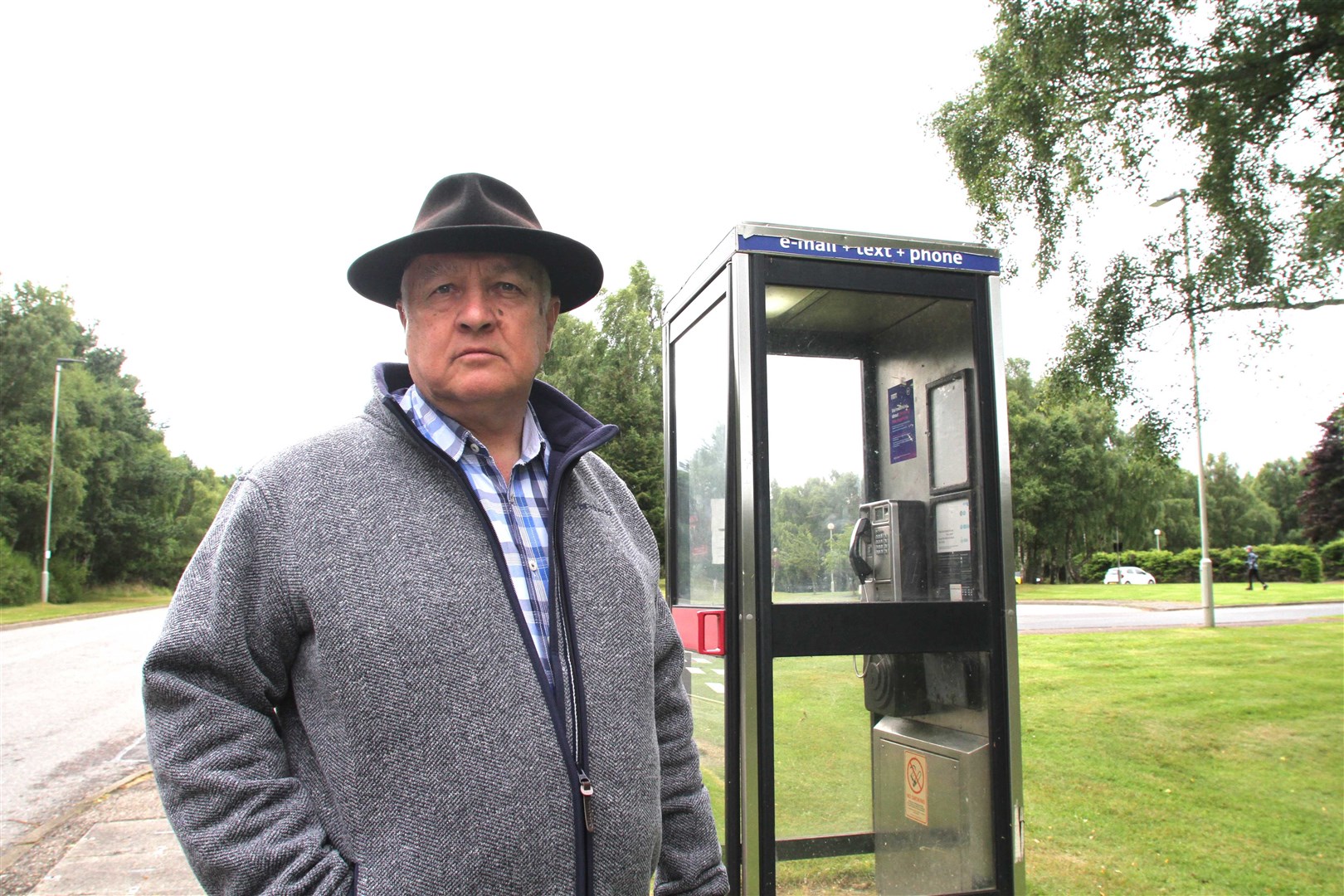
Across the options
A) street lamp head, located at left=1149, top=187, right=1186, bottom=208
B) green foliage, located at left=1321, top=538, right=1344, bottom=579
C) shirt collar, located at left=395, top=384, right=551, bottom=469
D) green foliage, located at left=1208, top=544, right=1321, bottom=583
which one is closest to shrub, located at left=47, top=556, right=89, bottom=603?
street lamp head, located at left=1149, top=187, right=1186, bottom=208

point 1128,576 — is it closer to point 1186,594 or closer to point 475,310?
point 1186,594

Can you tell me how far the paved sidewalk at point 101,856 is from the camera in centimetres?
429

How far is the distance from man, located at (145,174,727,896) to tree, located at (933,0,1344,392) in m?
5.40

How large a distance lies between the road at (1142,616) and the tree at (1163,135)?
8.81 meters

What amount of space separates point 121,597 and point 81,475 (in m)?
10.1

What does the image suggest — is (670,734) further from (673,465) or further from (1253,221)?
(1253,221)

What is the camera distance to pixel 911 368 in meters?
4.45

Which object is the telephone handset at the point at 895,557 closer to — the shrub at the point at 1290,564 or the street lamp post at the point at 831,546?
the street lamp post at the point at 831,546

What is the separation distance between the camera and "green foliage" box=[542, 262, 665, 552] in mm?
25797

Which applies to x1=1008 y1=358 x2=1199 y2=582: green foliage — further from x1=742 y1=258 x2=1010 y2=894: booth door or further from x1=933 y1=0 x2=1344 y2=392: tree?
x1=742 y1=258 x2=1010 y2=894: booth door

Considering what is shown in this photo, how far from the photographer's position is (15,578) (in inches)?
1292

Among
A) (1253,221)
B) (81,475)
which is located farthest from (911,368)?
(81,475)

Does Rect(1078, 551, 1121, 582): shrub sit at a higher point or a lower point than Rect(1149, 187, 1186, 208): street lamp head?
lower

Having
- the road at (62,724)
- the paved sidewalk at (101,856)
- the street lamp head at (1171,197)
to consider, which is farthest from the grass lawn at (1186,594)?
the paved sidewalk at (101,856)
